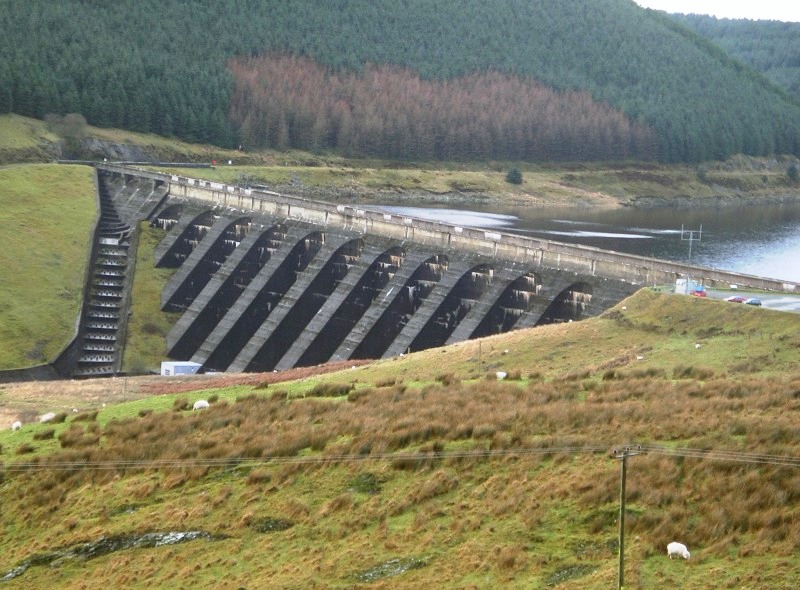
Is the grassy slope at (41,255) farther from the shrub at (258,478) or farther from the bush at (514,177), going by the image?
the bush at (514,177)

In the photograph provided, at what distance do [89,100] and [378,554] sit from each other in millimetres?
123486

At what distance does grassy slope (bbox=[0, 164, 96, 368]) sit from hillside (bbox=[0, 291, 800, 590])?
37.7m

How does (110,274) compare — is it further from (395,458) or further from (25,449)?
(395,458)

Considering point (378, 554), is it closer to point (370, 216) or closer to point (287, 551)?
point (287, 551)

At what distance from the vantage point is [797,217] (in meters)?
170

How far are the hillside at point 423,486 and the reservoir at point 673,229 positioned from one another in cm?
6453

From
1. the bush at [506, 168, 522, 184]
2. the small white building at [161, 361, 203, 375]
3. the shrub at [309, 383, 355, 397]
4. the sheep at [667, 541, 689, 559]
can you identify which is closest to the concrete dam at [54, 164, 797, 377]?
the small white building at [161, 361, 203, 375]

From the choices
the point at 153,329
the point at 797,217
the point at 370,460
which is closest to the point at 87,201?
the point at 153,329

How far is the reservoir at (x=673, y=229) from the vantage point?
114 metres

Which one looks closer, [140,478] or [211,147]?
[140,478]

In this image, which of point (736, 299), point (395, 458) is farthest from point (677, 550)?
point (736, 299)

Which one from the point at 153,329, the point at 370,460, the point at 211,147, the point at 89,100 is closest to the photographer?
the point at 370,460

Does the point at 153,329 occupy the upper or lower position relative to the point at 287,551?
lower

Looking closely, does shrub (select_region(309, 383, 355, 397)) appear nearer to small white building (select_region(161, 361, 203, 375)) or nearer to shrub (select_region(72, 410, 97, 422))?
shrub (select_region(72, 410, 97, 422))
